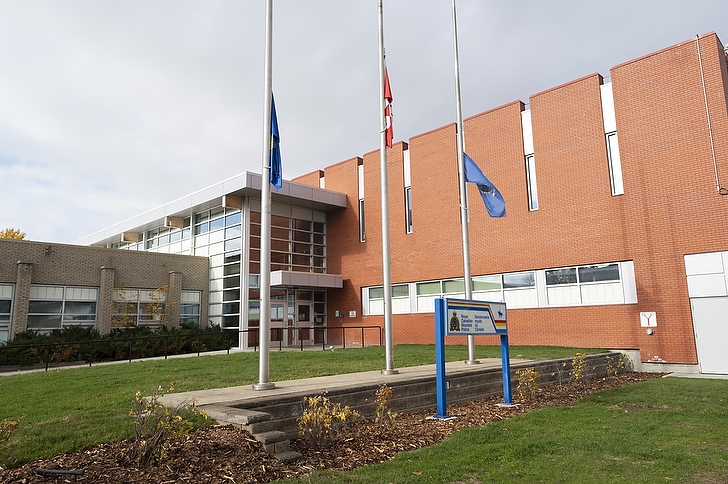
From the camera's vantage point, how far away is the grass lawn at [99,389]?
556 cm

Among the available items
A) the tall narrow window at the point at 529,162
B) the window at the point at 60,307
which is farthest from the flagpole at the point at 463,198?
the window at the point at 60,307

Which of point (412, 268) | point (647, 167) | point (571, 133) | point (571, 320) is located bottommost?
point (571, 320)

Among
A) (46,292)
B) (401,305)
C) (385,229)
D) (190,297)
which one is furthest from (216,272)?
(385,229)

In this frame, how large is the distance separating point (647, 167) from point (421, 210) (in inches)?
387

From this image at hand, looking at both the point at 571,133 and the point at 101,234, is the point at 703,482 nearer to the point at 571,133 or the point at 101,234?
the point at 571,133

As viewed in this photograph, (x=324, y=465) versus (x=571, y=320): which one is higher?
(x=571, y=320)

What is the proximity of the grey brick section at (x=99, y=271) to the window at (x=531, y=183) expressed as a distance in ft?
51.3

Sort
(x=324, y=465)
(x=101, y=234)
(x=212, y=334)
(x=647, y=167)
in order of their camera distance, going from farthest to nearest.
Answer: (x=101, y=234), (x=212, y=334), (x=647, y=167), (x=324, y=465)

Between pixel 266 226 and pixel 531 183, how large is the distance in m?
15.1

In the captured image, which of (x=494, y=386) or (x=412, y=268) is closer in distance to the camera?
(x=494, y=386)

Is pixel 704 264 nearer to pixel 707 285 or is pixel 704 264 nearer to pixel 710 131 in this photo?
pixel 707 285

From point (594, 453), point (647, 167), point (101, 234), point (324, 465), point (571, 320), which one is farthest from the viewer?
point (101, 234)

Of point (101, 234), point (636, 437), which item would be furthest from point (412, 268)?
point (101, 234)

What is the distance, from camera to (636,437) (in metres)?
6.86
